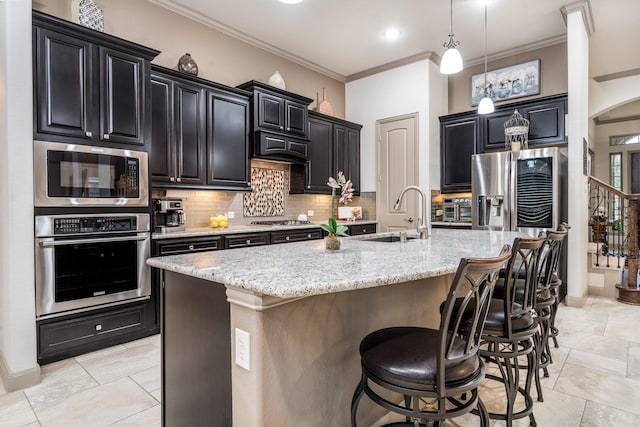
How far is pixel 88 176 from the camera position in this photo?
9.25 feet

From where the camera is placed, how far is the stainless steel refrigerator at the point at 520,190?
4137 mm

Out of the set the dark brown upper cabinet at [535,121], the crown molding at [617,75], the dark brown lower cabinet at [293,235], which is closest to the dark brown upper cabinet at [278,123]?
the dark brown lower cabinet at [293,235]

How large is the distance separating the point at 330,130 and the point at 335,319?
166 inches

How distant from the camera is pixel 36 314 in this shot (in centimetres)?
257

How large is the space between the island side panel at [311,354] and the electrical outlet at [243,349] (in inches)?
0.7

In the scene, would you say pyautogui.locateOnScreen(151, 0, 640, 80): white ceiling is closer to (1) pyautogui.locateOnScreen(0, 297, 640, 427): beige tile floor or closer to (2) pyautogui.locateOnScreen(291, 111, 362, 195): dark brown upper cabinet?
(2) pyautogui.locateOnScreen(291, 111, 362, 195): dark brown upper cabinet

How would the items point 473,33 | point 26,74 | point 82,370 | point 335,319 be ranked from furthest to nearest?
point 473,33, point 82,370, point 26,74, point 335,319

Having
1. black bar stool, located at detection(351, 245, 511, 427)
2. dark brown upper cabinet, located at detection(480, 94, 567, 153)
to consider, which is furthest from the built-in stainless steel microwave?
dark brown upper cabinet, located at detection(480, 94, 567, 153)

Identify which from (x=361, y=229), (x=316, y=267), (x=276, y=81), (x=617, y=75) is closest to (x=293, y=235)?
(x=361, y=229)

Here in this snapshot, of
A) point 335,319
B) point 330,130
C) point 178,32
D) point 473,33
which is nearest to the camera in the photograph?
point 335,319

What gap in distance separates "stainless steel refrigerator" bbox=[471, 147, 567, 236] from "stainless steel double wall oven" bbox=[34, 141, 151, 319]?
3.95 metres

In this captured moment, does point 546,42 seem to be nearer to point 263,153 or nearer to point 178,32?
point 263,153

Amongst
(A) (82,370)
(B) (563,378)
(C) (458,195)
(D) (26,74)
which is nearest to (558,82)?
(C) (458,195)

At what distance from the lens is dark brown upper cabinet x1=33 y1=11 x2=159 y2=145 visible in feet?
8.54
